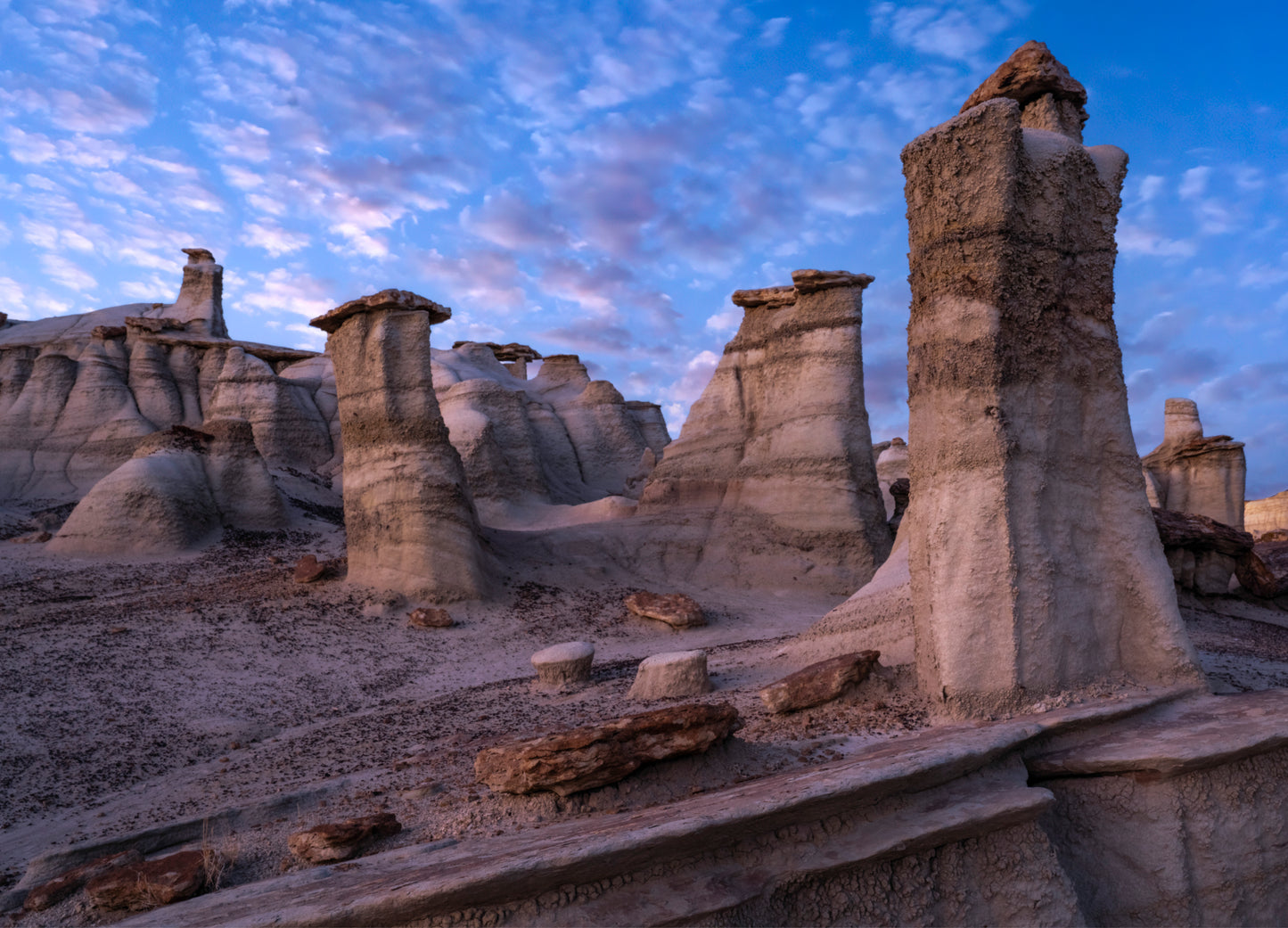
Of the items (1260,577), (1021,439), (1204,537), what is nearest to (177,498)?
(1021,439)

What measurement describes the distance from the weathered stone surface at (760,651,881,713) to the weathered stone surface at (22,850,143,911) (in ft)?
11.4

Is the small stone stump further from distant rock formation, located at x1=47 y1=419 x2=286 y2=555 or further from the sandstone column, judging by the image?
distant rock formation, located at x1=47 y1=419 x2=286 y2=555

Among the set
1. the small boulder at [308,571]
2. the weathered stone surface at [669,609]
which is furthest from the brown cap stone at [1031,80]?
the small boulder at [308,571]

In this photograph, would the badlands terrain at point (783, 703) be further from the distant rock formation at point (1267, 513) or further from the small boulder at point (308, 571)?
the distant rock formation at point (1267, 513)

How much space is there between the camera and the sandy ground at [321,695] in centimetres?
414

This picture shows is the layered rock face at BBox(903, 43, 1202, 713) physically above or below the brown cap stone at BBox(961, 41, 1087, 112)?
below

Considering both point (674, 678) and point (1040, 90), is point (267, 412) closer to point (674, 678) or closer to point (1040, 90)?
point (674, 678)

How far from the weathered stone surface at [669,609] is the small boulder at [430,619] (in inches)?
98.1

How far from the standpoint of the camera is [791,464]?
13.2 meters

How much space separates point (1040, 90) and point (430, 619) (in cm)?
852

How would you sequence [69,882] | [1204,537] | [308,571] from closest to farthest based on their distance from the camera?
[69,882], [1204,537], [308,571]

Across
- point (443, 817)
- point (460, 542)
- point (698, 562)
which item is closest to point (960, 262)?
point (443, 817)

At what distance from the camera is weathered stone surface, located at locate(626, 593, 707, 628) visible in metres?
10.8

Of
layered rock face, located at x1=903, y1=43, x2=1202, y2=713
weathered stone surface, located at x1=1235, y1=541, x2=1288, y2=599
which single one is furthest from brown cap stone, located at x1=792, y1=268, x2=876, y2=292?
layered rock face, located at x1=903, y1=43, x2=1202, y2=713
